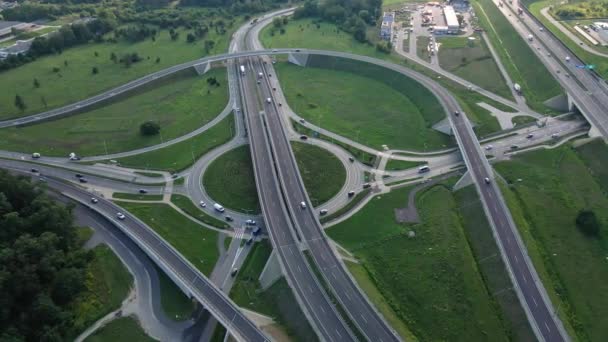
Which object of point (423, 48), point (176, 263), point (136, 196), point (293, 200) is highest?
point (423, 48)

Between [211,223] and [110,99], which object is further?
[110,99]

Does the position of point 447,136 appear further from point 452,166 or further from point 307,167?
point 307,167

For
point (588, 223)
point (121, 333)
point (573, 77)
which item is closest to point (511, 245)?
point (588, 223)

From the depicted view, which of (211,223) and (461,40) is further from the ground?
(461,40)

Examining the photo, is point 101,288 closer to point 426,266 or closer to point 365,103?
point 426,266

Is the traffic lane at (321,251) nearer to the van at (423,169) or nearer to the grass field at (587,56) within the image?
the van at (423,169)

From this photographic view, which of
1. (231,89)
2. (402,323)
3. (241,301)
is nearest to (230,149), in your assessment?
(231,89)

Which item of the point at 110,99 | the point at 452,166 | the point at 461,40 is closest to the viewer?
the point at 452,166
